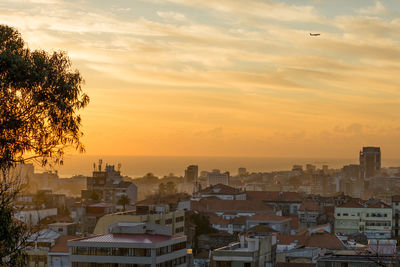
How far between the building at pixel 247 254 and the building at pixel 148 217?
314 inches

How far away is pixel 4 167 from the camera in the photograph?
1686 centimetres

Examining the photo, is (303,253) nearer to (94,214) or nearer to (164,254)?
(164,254)

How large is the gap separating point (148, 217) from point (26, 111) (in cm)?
3670

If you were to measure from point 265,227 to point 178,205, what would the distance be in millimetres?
9545

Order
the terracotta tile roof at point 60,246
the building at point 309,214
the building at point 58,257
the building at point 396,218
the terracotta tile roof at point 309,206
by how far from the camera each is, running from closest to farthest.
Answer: the building at point 58,257, the terracotta tile roof at point 60,246, the building at point 396,218, the building at point 309,214, the terracotta tile roof at point 309,206

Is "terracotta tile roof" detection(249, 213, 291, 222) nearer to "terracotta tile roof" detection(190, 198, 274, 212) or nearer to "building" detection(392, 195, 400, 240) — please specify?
"terracotta tile roof" detection(190, 198, 274, 212)

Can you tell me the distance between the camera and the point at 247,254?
43.6 m

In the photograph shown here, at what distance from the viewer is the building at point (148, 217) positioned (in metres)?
52.4

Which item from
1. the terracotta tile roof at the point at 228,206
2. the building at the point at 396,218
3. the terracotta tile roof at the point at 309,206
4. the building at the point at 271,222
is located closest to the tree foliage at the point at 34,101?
the building at the point at 271,222

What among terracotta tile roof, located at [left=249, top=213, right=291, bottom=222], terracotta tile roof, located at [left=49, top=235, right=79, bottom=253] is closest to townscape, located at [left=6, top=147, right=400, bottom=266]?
terracotta tile roof, located at [left=49, top=235, right=79, bottom=253]

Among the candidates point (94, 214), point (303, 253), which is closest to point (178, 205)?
point (94, 214)

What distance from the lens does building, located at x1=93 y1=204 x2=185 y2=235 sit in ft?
172

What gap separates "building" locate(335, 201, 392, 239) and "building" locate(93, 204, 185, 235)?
86.1 feet

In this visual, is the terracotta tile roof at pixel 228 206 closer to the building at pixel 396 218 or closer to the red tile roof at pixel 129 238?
the building at pixel 396 218
